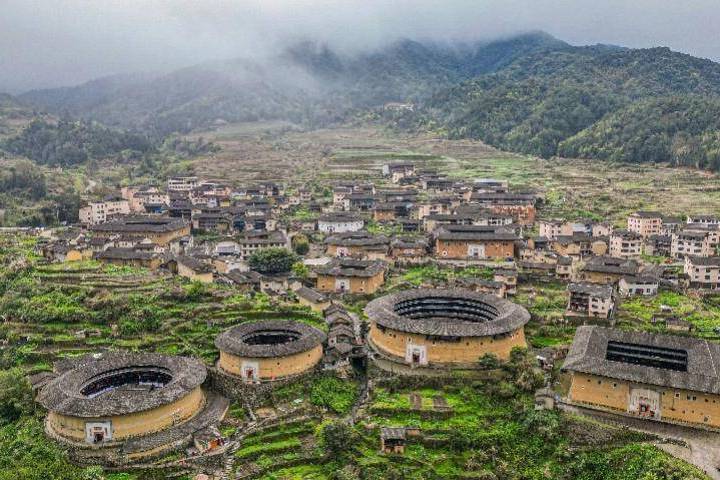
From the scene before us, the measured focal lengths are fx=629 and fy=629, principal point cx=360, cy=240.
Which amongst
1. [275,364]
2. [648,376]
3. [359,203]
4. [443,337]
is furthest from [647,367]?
[359,203]

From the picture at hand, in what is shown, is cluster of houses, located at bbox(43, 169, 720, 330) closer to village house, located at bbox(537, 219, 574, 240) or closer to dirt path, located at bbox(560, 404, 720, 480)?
village house, located at bbox(537, 219, 574, 240)

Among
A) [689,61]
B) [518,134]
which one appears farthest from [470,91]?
[689,61]

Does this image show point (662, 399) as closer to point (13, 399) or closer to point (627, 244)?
point (627, 244)

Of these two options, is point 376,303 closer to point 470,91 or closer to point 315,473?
point 315,473

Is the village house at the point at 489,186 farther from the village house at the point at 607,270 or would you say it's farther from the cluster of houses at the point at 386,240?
the village house at the point at 607,270

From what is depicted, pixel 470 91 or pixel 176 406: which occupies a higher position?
pixel 470 91

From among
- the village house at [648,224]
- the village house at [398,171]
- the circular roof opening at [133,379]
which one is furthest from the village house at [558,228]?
the circular roof opening at [133,379]

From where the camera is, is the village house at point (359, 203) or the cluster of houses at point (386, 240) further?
the village house at point (359, 203)
